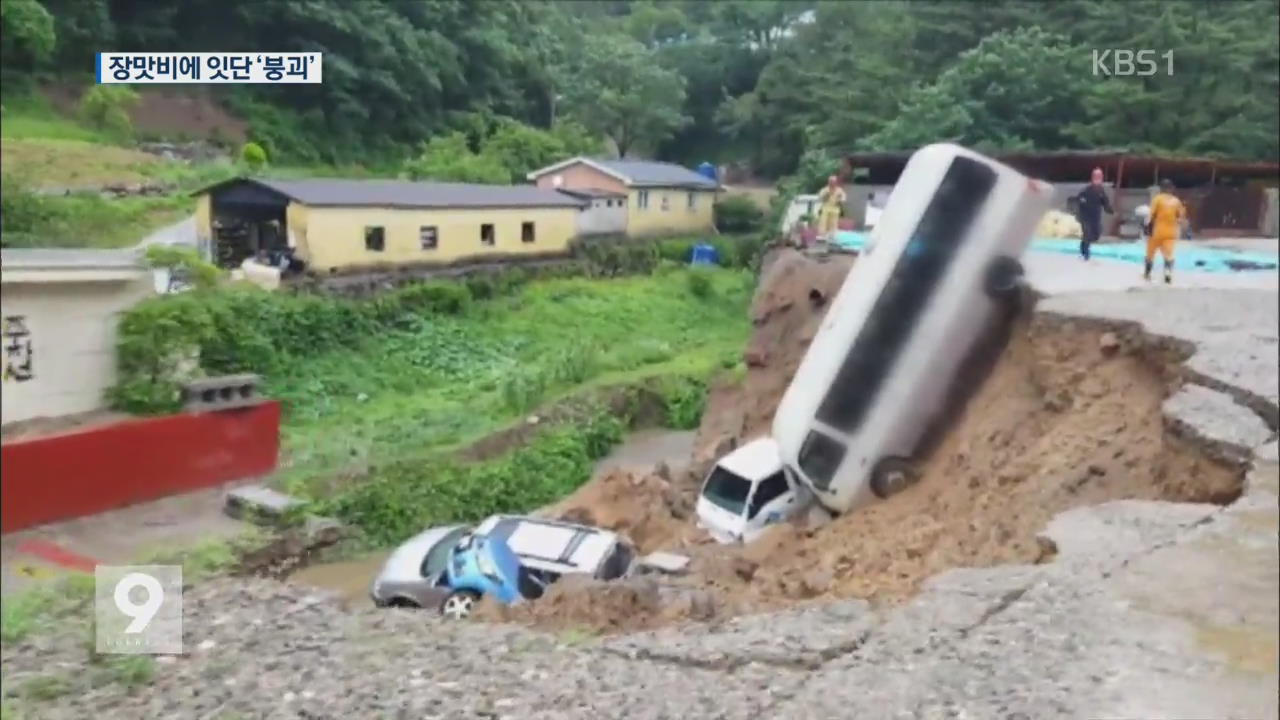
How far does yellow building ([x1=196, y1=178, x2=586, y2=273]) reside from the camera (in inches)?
92.5

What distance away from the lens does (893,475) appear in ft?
14.1

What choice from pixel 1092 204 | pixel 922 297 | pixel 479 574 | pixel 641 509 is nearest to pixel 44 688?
pixel 479 574

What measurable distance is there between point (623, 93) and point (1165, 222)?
2103 mm

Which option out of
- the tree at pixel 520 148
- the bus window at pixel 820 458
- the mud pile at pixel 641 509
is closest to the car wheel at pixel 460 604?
the bus window at pixel 820 458

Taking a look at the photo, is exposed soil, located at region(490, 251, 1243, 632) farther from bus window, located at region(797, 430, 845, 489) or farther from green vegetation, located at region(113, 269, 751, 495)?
green vegetation, located at region(113, 269, 751, 495)

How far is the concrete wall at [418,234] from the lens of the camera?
7.98 feet

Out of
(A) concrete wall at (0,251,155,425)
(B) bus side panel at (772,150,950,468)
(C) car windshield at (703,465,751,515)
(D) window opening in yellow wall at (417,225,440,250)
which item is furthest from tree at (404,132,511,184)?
(C) car windshield at (703,465,751,515)

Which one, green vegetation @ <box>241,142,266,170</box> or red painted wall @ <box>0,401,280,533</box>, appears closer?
red painted wall @ <box>0,401,280,533</box>

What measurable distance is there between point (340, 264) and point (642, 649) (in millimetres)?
1431

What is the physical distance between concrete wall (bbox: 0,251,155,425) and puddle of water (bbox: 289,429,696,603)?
0.96 meters

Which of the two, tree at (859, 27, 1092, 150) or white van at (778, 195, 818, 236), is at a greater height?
tree at (859, 27, 1092, 150)

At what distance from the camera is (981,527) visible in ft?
15.3

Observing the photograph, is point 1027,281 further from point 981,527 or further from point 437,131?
point 437,131

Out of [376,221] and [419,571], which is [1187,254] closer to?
[419,571]
